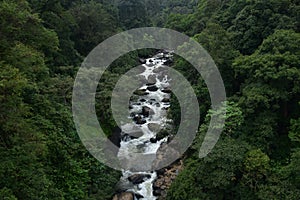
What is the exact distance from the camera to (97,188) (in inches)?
558

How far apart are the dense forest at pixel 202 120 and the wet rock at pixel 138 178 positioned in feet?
2.43

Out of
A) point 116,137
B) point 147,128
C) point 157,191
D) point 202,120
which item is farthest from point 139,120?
point 157,191

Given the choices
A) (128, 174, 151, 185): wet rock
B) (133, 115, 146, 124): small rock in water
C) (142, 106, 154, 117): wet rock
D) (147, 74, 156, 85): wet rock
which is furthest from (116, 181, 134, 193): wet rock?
(147, 74, 156, 85): wet rock

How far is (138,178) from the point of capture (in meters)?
16.0

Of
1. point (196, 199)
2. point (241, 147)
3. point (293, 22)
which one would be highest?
point (293, 22)

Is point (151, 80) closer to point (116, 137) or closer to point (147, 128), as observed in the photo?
point (147, 128)

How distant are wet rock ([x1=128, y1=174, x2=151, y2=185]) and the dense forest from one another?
2.43ft

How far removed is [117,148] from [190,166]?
5.54m

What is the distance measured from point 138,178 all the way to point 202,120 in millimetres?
4685

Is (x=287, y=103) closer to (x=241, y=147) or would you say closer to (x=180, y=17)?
(x=241, y=147)

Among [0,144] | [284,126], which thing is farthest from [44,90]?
[284,126]

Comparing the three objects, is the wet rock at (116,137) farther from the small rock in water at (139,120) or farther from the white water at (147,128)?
the small rock in water at (139,120)

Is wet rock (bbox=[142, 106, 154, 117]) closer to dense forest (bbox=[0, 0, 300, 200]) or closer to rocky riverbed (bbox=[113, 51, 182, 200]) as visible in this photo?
rocky riverbed (bbox=[113, 51, 182, 200])

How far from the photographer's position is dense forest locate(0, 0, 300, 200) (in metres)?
9.66
